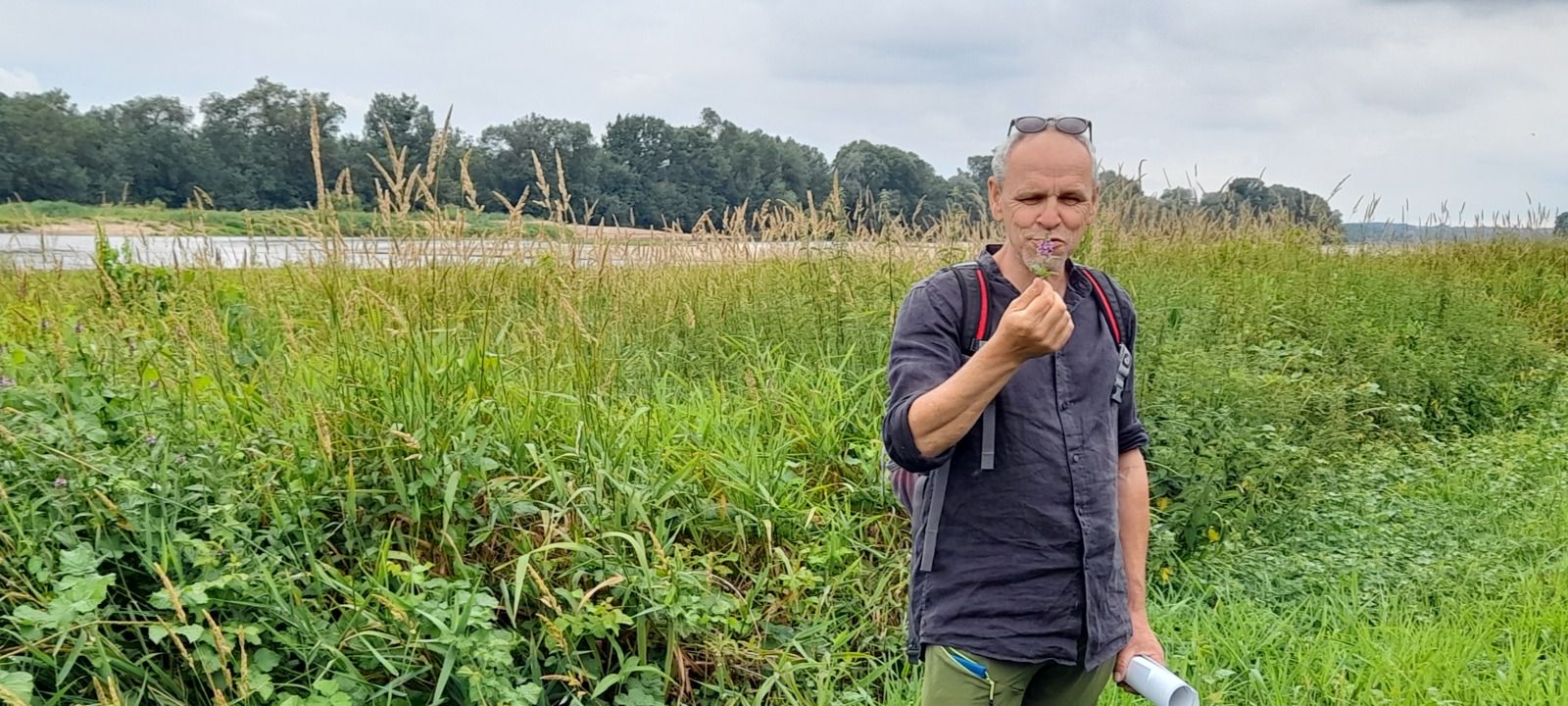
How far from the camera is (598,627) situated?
2.47 meters

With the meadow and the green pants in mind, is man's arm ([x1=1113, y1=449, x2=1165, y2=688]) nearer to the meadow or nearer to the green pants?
the green pants

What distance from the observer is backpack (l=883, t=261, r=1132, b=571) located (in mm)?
1548

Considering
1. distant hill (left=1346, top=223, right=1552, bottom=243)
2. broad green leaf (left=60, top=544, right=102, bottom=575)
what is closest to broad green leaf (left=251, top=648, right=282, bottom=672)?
broad green leaf (left=60, top=544, right=102, bottom=575)

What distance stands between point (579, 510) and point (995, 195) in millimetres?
1745

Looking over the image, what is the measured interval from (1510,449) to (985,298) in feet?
16.7

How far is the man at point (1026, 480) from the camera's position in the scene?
150 centimetres

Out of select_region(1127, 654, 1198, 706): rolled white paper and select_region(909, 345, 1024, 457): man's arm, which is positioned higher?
select_region(909, 345, 1024, 457): man's arm

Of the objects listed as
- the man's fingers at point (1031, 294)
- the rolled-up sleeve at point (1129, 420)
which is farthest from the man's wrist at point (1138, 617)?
the man's fingers at point (1031, 294)

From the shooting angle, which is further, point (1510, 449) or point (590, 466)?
point (1510, 449)

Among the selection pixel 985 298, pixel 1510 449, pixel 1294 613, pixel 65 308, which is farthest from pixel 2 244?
pixel 1510 449

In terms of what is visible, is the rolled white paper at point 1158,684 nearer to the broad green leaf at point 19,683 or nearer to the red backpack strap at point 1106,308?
the red backpack strap at point 1106,308

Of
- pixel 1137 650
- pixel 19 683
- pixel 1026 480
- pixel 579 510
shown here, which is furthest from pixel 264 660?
pixel 1137 650

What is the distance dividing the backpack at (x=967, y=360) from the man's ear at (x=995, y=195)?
0.31 ft

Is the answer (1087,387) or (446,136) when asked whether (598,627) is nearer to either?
(1087,387)
